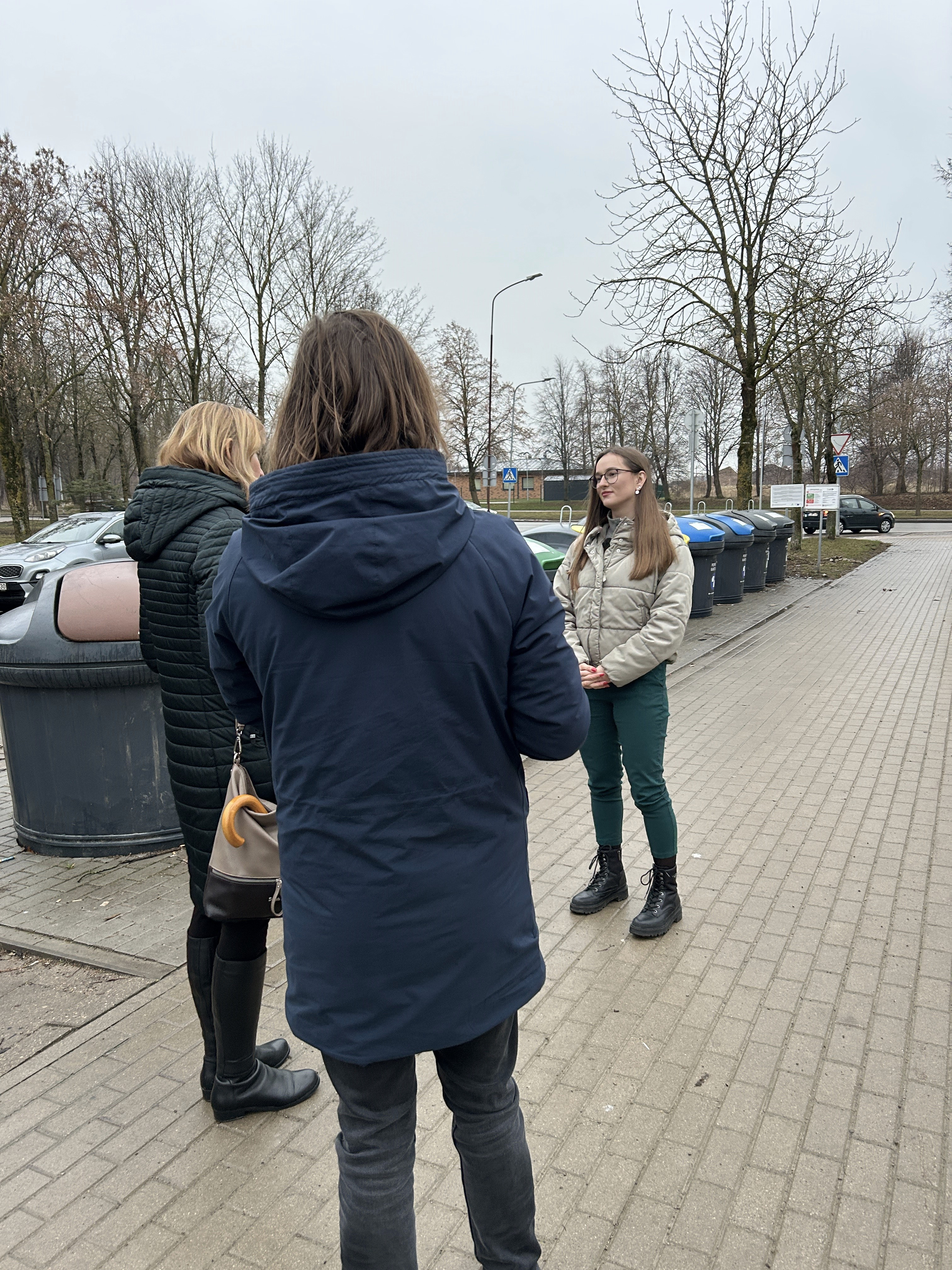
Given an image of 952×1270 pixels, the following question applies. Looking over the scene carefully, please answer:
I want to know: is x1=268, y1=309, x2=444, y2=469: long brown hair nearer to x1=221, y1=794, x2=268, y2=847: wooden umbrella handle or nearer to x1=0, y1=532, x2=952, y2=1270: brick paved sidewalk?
x1=221, y1=794, x2=268, y2=847: wooden umbrella handle

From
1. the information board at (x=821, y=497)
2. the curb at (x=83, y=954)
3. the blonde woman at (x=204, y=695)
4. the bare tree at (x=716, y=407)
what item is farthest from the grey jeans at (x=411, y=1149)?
the bare tree at (x=716, y=407)

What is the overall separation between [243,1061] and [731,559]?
1317 cm

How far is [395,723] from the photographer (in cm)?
156

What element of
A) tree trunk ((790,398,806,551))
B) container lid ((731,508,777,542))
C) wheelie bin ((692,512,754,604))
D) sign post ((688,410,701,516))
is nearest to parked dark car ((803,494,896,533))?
tree trunk ((790,398,806,551))

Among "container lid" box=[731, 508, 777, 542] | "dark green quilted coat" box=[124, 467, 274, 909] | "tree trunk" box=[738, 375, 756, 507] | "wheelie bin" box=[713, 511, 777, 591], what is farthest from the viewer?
"tree trunk" box=[738, 375, 756, 507]

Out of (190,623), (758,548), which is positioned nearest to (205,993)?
(190,623)

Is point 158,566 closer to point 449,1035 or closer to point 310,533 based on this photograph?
point 310,533

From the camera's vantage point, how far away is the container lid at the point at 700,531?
13.1 metres

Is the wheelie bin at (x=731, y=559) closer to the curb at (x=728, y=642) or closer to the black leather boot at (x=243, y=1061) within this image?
the curb at (x=728, y=642)

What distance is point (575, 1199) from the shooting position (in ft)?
7.86

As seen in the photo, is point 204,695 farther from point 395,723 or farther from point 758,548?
point 758,548

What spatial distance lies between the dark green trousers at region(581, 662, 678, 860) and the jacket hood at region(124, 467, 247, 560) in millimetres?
1686

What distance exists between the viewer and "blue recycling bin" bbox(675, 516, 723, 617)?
13.0 metres

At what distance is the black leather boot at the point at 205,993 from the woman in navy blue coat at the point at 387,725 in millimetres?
1074
